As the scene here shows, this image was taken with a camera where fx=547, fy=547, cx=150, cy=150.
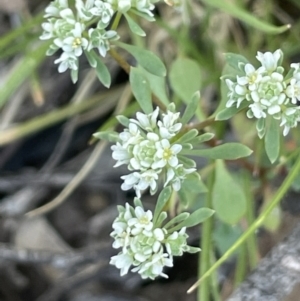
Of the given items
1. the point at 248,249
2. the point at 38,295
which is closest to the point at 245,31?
the point at 248,249

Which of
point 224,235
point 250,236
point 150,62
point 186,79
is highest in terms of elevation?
point 150,62

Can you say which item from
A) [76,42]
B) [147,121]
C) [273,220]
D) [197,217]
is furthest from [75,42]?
[273,220]

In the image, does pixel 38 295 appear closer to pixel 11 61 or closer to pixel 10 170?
pixel 10 170

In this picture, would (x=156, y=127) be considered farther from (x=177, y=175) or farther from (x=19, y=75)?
(x=19, y=75)

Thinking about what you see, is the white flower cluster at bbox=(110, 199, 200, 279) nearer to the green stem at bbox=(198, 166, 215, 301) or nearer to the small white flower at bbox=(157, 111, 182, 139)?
the small white flower at bbox=(157, 111, 182, 139)

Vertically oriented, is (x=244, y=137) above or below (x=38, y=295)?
above

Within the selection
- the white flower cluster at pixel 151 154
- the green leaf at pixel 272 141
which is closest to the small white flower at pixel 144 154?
the white flower cluster at pixel 151 154
